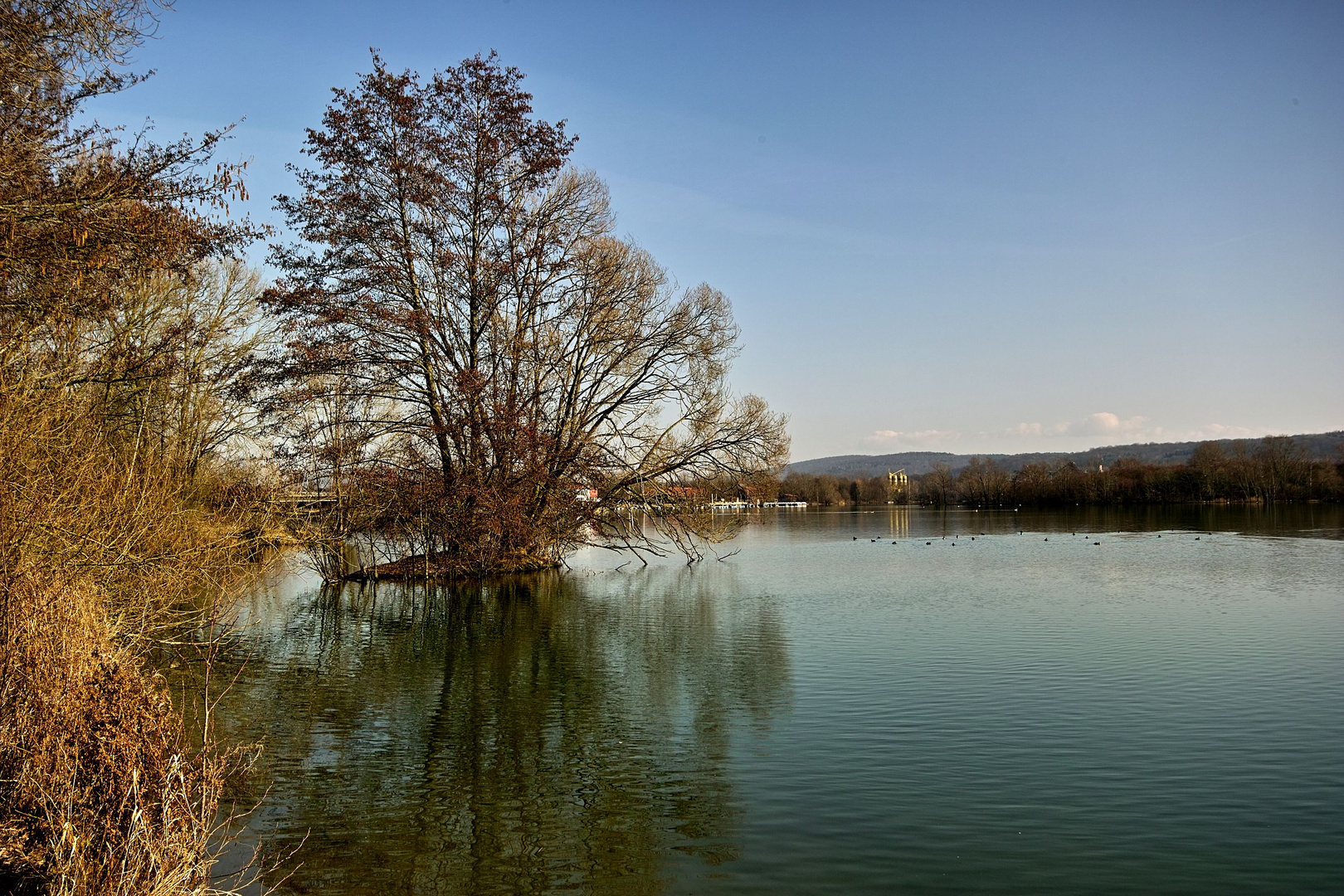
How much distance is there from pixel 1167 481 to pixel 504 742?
9508 centimetres

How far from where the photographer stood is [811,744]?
33.2 feet

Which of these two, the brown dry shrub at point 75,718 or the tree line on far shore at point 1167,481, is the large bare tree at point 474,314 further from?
the tree line on far shore at point 1167,481

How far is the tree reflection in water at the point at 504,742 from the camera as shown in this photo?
7129 mm

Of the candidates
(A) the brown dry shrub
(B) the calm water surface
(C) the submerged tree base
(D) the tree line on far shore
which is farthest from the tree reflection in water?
(D) the tree line on far shore

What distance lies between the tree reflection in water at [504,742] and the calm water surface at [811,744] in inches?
1.6

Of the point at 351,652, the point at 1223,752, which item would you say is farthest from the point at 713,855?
the point at 351,652

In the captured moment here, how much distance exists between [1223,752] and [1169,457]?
17046 cm

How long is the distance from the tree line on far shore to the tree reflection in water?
2211 inches

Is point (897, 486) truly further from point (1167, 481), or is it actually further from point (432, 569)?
point (432, 569)

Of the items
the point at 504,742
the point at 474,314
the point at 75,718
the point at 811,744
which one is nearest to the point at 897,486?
the point at 474,314

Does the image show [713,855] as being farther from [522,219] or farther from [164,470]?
[522,219]

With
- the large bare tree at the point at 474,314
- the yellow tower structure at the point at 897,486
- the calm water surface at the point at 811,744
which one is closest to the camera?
the calm water surface at the point at 811,744

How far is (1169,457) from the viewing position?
160000 mm

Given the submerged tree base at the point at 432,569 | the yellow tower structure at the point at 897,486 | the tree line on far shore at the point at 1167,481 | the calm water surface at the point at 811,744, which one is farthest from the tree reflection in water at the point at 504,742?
the yellow tower structure at the point at 897,486
